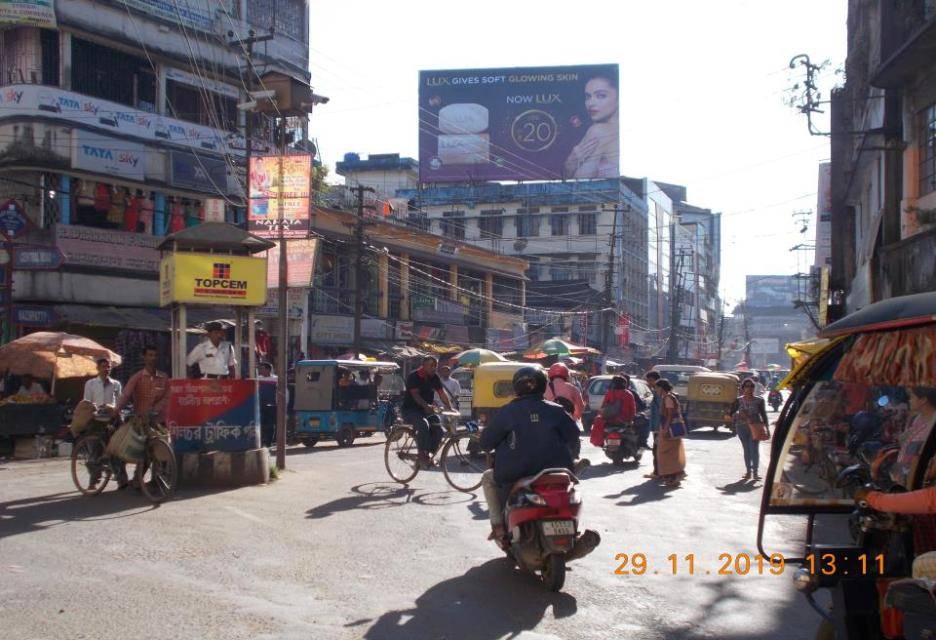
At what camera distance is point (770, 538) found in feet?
29.7

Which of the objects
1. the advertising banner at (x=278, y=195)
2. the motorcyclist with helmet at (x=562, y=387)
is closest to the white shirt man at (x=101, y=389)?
the advertising banner at (x=278, y=195)

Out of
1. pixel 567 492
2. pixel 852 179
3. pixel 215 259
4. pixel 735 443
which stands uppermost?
pixel 852 179

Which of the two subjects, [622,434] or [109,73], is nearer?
[622,434]

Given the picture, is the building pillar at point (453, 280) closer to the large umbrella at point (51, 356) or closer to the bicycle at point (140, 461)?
the large umbrella at point (51, 356)

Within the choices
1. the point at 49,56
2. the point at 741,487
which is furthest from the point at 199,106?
the point at 741,487

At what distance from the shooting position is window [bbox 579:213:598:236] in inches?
2557

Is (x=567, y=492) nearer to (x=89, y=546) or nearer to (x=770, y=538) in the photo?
(x=770, y=538)

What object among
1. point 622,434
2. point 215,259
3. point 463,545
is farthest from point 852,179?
point 463,545

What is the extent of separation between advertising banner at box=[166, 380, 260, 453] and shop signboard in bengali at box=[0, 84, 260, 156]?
53.6ft

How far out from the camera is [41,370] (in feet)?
56.8

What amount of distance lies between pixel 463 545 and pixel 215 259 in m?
5.80

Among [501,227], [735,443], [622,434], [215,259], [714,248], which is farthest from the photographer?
[714,248]

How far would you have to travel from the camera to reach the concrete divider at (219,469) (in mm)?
11383
